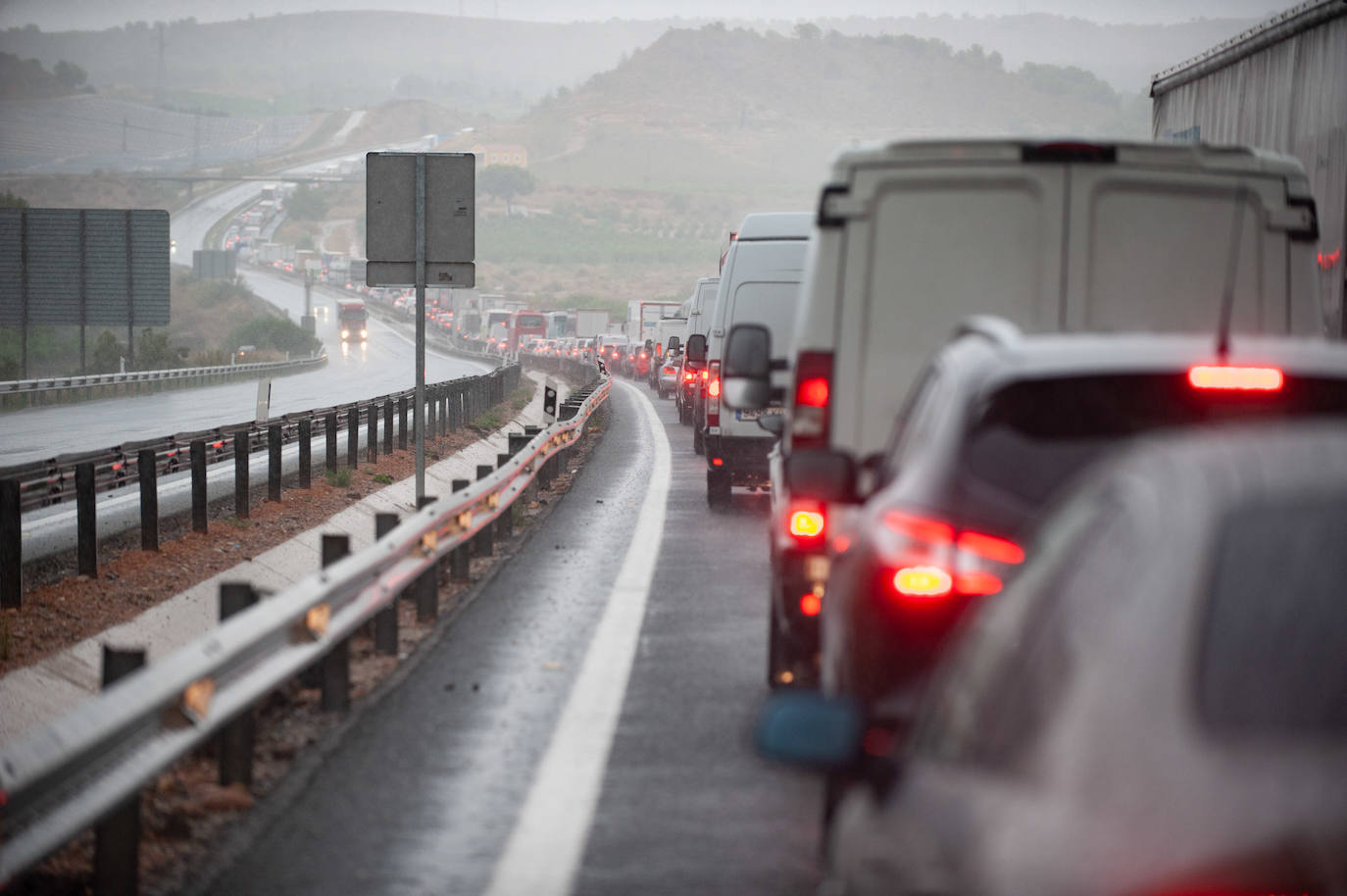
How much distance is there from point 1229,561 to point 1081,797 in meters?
0.35

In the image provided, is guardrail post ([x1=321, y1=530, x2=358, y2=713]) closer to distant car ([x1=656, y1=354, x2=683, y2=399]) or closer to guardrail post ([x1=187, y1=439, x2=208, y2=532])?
guardrail post ([x1=187, y1=439, x2=208, y2=532])

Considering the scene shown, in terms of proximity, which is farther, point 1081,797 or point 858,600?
point 858,600

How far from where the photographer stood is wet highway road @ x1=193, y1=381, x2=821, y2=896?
18.2 feet

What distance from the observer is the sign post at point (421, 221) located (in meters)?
16.2

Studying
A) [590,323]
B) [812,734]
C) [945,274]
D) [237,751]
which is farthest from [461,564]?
[590,323]

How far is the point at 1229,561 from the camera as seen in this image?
2.26m

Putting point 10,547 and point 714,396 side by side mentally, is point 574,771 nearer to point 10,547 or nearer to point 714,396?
point 10,547

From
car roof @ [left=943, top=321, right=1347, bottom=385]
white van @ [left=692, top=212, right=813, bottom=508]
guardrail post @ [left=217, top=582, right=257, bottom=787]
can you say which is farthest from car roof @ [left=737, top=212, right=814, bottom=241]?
car roof @ [left=943, top=321, right=1347, bottom=385]

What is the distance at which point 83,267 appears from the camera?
62719mm

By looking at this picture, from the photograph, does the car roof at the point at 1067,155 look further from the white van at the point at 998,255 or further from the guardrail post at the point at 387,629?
the guardrail post at the point at 387,629

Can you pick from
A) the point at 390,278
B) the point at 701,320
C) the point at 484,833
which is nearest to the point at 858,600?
the point at 484,833

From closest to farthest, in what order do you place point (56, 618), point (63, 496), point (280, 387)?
point (56, 618) → point (63, 496) → point (280, 387)

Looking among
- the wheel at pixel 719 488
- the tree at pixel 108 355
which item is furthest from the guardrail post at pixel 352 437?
the tree at pixel 108 355

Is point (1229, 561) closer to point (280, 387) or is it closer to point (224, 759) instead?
point (224, 759)
